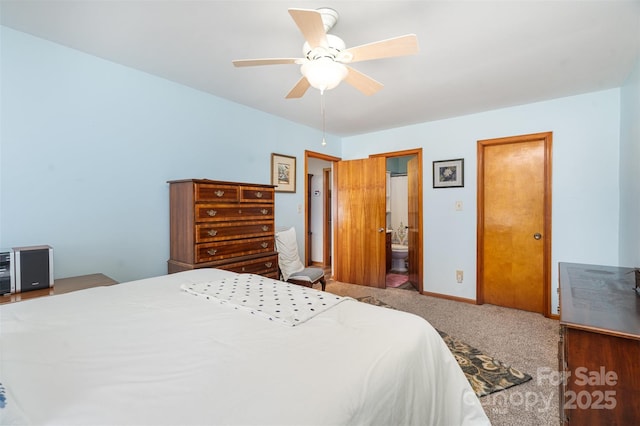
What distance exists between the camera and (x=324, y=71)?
1.63m

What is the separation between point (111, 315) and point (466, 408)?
149cm

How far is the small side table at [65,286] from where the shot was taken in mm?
1663

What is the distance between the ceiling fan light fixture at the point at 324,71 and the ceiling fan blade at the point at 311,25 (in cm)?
10

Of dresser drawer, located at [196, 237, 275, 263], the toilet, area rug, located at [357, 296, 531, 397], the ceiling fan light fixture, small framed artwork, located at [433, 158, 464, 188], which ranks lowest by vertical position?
area rug, located at [357, 296, 531, 397]

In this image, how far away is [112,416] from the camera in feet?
2.02

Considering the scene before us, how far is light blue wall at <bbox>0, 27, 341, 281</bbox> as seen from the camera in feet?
6.25

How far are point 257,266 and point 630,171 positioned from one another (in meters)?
3.49

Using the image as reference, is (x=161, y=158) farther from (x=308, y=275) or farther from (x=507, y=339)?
(x=507, y=339)

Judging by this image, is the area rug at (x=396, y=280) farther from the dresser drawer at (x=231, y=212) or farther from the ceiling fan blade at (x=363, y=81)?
the ceiling fan blade at (x=363, y=81)

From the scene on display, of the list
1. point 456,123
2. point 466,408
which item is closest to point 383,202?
A: point 456,123

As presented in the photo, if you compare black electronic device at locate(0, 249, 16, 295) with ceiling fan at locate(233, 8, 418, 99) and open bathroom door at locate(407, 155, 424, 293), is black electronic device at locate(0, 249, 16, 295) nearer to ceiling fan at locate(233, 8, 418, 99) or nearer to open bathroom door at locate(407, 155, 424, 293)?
ceiling fan at locate(233, 8, 418, 99)

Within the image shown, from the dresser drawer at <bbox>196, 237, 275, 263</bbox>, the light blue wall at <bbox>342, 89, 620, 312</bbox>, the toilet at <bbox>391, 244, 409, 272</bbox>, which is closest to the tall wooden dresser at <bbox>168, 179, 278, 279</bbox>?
the dresser drawer at <bbox>196, 237, 275, 263</bbox>

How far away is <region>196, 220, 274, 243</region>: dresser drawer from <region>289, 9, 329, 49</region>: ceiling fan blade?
168cm

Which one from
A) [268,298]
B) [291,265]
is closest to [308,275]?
[291,265]
